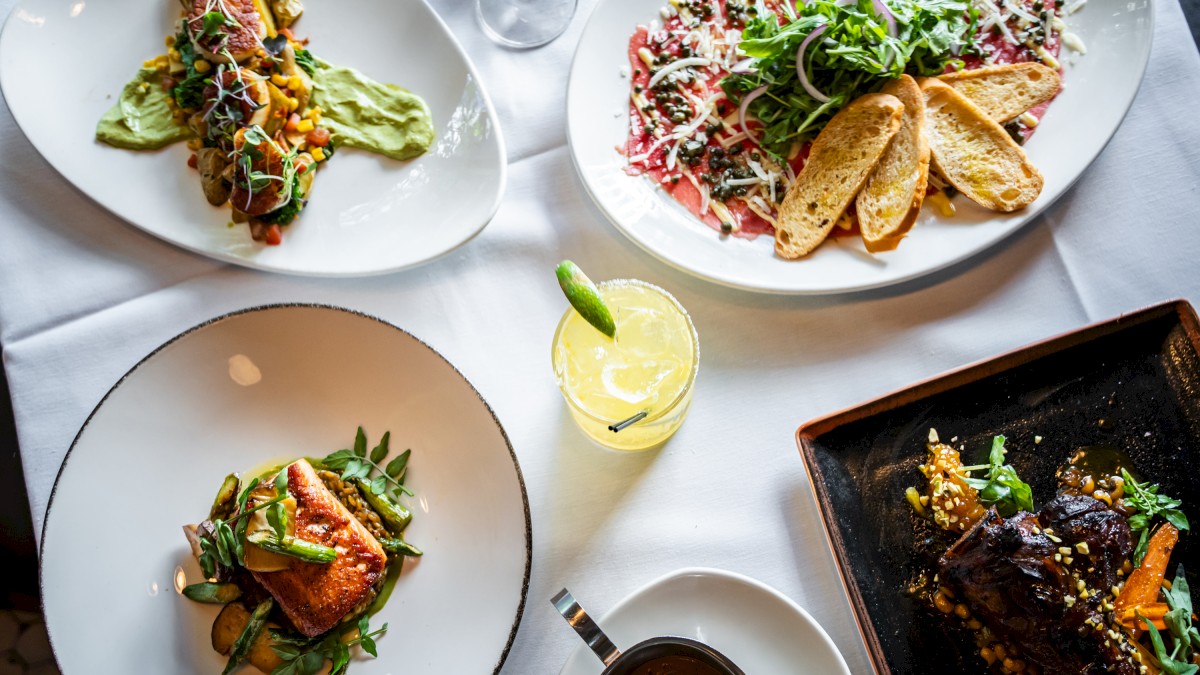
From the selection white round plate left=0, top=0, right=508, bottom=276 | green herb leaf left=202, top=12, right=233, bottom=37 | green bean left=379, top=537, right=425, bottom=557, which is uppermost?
green herb leaf left=202, top=12, right=233, bottom=37

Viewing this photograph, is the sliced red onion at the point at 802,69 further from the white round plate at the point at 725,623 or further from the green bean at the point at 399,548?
the green bean at the point at 399,548

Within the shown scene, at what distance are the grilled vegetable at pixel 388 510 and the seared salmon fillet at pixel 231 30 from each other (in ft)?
3.51

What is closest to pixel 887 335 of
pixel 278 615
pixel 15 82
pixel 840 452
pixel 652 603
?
pixel 840 452

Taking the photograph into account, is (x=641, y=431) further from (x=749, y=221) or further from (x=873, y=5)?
(x=873, y=5)

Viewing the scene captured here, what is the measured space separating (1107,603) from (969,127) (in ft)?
3.58

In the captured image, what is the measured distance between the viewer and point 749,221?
2059 millimetres

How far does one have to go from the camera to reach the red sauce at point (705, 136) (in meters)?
2.06

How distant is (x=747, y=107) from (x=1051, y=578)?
4.05ft

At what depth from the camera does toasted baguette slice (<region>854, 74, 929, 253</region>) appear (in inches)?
76.3

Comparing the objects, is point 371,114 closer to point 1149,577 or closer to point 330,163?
point 330,163

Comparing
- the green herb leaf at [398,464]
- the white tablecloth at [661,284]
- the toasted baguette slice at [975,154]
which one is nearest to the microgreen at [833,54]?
the toasted baguette slice at [975,154]

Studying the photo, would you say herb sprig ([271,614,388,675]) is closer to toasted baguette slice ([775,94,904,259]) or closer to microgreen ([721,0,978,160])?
toasted baguette slice ([775,94,904,259])

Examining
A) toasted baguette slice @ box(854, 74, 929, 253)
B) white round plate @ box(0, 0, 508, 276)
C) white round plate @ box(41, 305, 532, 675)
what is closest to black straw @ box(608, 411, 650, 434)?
white round plate @ box(41, 305, 532, 675)

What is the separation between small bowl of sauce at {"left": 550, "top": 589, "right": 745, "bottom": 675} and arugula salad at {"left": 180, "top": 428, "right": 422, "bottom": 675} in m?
0.41
